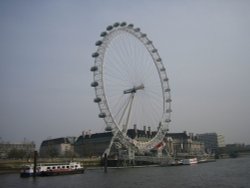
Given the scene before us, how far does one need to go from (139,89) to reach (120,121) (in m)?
5.82

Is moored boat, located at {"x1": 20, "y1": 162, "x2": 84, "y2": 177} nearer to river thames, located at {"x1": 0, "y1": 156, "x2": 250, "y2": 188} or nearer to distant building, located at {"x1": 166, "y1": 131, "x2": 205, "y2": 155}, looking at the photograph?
river thames, located at {"x1": 0, "y1": 156, "x2": 250, "y2": 188}

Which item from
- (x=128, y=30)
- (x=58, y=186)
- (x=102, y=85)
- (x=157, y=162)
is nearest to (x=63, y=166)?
(x=102, y=85)

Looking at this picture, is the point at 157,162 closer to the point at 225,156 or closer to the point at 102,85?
the point at 102,85

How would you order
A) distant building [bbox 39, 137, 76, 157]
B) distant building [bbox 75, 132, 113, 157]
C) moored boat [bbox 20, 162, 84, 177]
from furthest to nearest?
distant building [bbox 39, 137, 76, 157] → distant building [bbox 75, 132, 113, 157] → moored boat [bbox 20, 162, 84, 177]

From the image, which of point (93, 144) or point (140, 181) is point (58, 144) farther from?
point (140, 181)

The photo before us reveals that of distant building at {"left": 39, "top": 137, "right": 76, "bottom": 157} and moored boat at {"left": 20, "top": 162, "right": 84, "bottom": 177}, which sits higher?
distant building at {"left": 39, "top": 137, "right": 76, "bottom": 157}

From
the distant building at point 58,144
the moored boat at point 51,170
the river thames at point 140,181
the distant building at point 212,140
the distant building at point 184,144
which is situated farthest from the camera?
the distant building at point 212,140

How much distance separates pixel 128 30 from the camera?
186 ft

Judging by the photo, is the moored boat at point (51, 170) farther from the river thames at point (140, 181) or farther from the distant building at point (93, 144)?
the distant building at point (93, 144)

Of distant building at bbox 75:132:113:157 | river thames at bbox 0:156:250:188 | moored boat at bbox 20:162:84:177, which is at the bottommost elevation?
river thames at bbox 0:156:250:188

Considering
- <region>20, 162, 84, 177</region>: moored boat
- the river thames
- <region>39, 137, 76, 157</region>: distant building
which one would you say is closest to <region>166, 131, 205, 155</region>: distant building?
<region>39, 137, 76, 157</region>: distant building

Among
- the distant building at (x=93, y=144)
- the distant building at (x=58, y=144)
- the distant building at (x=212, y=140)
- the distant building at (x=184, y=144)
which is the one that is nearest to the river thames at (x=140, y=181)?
the distant building at (x=93, y=144)

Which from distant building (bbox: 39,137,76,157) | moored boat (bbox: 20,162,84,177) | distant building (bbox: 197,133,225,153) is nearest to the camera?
moored boat (bbox: 20,162,84,177)

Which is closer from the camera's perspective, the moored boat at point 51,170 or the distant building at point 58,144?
the moored boat at point 51,170
